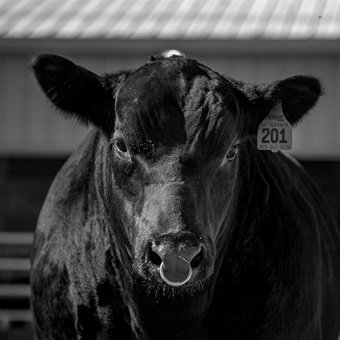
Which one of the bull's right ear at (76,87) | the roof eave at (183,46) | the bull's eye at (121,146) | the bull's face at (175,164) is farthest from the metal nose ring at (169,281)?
the roof eave at (183,46)

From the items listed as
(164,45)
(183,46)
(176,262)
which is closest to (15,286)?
(164,45)

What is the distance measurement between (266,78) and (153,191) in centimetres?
953

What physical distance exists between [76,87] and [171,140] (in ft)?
2.25

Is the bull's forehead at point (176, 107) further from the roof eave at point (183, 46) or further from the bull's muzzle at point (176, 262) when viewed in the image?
the roof eave at point (183, 46)

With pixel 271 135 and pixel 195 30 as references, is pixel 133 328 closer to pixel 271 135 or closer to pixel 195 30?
pixel 271 135

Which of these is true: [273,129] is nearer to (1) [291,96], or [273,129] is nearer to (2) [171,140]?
(1) [291,96]

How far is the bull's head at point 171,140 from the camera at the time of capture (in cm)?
443

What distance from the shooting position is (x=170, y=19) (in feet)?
47.4

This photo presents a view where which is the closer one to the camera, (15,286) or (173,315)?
(173,315)

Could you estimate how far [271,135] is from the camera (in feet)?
17.2

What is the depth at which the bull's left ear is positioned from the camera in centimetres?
517

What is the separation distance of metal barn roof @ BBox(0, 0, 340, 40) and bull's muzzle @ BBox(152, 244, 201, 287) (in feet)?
30.6

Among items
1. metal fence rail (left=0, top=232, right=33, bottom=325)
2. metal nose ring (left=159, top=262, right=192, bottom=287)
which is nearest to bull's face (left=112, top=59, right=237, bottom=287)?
metal nose ring (left=159, top=262, right=192, bottom=287)

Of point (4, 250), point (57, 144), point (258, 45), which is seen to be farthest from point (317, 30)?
point (4, 250)
